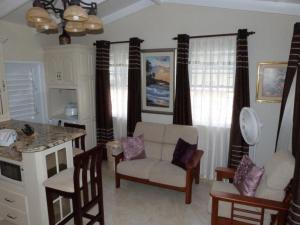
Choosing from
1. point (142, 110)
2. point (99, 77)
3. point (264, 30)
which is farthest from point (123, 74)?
point (264, 30)

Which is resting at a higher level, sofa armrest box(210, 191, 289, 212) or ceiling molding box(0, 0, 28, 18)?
ceiling molding box(0, 0, 28, 18)

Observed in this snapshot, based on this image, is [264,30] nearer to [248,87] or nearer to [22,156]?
[248,87]

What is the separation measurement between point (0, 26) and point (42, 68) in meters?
1.03

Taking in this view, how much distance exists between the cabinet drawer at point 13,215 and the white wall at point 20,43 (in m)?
2.43

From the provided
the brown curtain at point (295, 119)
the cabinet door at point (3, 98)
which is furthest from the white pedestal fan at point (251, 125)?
the cabinet door at point (3, 98)

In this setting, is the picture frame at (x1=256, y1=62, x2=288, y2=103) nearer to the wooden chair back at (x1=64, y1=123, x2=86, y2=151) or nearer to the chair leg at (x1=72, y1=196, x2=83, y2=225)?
the wooden chair back at (x1=64, y1=123, x2=86, y2=151)

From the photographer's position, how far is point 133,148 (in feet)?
12.5

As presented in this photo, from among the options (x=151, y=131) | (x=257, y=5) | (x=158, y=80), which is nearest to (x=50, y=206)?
(x=151, y=131)

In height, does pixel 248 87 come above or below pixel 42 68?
below

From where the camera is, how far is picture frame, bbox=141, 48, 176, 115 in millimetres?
4109

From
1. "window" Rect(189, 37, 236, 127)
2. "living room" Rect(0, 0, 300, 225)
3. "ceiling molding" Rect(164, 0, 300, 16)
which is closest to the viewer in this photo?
"ceiling molding" Rect(164, 0, 300, 16)

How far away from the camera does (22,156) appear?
2473 mm

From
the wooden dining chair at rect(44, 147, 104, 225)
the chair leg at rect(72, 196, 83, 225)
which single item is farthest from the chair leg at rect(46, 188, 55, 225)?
the chair leg at rect(72, 196, 83, 225)

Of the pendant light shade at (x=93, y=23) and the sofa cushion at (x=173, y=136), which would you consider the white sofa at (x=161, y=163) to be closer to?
the sofa cushion at (x=173, y=136)
